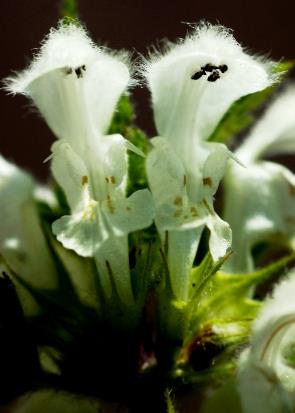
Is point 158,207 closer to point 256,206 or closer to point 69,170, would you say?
point 69,170

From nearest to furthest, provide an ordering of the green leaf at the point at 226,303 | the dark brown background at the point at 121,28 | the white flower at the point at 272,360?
the white flower at the point at 272,360, the green leaf at the point at 226,303, the dark brown background at the point at 121,28

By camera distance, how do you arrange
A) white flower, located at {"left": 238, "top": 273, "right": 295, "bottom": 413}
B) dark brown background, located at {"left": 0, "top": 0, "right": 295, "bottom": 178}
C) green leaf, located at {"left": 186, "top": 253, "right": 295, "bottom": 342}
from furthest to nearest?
dark brown background, located at {"left": 0, "top": 0, "right": 295, "bottom": 178} → green leaf, located at {"left": 186, "top": 253, "right": 295, "bottom": 342} → white flower, located at {"left": 238, "top": 273, "right": 295, "bottom": 413}

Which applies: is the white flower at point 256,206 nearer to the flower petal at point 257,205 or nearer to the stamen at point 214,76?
the flower petal at point 257,205

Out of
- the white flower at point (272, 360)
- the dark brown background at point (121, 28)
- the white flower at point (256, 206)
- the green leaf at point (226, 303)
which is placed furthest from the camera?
the dark brown background at point (121, 28)

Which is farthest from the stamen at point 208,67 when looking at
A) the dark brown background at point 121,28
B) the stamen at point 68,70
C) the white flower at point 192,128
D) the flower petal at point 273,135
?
the dark brown background at point 121,28

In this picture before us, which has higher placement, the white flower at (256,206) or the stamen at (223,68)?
the stamen at (223,68)

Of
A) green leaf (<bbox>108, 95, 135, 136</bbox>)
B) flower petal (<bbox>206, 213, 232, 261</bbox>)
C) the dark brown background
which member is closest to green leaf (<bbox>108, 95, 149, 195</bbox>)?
green leaf (<bbox>108, 95, 135, 136</bbox>)

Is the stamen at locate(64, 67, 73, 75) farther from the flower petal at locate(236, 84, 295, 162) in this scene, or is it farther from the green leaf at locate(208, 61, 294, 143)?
the flower petal at locate(236, 84, 295, 162)

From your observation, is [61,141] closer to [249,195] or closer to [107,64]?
[107,64]
